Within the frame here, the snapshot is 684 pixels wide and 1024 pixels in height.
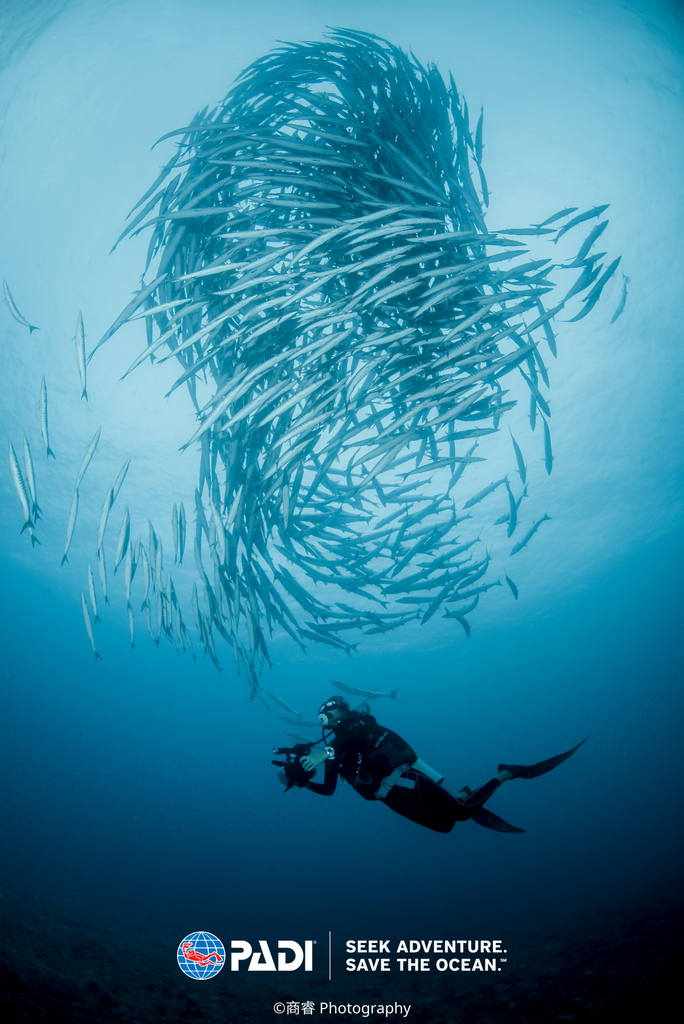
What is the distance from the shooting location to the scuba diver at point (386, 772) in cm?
357

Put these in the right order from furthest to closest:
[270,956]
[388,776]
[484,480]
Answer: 1. [484,480]
2. [388,776]
3. [270,956]

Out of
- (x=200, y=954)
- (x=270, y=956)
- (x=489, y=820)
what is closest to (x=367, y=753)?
(x=489, y=820)

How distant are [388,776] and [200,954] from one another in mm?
2063

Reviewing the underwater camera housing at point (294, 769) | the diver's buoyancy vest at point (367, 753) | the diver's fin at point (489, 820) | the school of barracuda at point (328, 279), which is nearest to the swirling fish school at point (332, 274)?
the school of barracuda at point (328, 279)

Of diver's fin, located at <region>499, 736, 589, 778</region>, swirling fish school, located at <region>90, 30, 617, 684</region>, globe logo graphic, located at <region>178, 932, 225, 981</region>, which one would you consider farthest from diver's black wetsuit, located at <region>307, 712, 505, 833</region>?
swirling fish school, located at <region>90, 30, 617, 684</region>

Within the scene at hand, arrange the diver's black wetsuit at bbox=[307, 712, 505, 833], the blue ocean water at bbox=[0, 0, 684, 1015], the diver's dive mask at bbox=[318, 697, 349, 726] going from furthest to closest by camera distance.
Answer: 1. the blue ocean water at bbox=[0, 0, 684, 1015]
2. the diver's dive mask at bbox=[318, 697, 349, 726]
3. the diver's black wetsuit at bbox=[307, 712, 505, 833]

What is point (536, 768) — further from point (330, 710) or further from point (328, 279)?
point (328, 279)

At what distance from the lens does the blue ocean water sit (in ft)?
16.1

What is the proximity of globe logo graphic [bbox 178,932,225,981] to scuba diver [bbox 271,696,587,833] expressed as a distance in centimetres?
133

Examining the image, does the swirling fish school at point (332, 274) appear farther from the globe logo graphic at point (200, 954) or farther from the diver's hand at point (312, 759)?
the globe logo graphic at point (200, 954)

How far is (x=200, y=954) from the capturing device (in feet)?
11.6

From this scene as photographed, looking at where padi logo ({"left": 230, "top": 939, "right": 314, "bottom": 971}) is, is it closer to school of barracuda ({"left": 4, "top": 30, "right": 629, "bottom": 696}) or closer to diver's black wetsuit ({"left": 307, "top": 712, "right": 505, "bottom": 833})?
diver's black wetsuit ({"left": 307, "top": 712, "right": 505, "bottom": 833})

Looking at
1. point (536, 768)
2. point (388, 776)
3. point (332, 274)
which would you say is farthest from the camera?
point (388, 776)

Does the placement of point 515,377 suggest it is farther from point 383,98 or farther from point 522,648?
point 522,648
